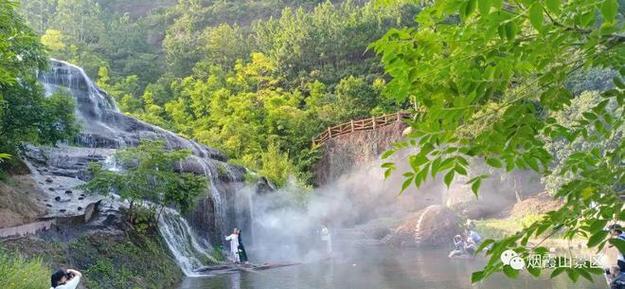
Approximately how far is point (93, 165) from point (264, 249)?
10.9 meters

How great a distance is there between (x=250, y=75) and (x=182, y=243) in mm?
27331

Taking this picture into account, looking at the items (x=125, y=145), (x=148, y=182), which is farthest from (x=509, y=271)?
(x=125, y=145)

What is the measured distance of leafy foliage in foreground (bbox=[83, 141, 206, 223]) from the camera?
12.4m

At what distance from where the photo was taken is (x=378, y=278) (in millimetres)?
12789

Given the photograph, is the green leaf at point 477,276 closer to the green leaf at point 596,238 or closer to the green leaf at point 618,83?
the green leaf at point 596,238

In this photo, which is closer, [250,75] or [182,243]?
[182,243]

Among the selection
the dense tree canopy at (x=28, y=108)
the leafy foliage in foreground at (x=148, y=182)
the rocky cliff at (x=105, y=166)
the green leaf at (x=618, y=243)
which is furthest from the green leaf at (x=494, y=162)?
the leafy foliage in foreground at (x=148, y=182)

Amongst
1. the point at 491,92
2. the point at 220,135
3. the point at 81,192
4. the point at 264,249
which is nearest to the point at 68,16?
the point at 220,135

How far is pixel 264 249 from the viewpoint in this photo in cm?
2223

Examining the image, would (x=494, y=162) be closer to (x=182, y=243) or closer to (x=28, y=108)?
(x=28, y=108)

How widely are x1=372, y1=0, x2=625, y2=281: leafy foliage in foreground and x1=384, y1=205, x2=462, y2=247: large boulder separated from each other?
20.7 m

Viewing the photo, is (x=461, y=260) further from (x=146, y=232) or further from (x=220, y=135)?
(x=220, y=135)

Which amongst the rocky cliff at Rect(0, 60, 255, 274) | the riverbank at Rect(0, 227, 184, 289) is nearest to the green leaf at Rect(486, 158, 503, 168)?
the riverbank at Rect(0, 227, 184, 289)

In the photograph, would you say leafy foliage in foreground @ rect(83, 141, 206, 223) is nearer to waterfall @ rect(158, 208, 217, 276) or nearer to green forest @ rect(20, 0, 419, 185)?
waterfall @ rect(158, 208, 217, 276)
